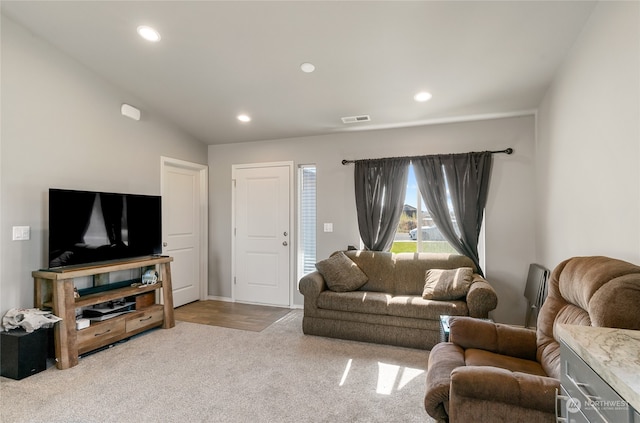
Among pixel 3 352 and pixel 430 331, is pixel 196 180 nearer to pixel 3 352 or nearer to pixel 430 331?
pixel 3 352

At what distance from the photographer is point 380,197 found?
158 inches

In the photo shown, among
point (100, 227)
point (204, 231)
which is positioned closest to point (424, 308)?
point (100, 227)

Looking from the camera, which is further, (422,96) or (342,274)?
(342,274)

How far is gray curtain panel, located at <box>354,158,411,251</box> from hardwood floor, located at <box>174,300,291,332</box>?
5.34ft

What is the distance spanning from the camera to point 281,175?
4.61 meters

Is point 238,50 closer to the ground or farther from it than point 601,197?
farther from it

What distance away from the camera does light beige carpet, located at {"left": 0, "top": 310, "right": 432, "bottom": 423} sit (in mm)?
2051

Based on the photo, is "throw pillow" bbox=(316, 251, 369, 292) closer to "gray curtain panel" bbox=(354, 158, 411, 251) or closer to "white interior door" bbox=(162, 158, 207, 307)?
"gray curtain panel" bbox=(354, 158, 411, 251)

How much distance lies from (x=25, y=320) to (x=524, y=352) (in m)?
3.73

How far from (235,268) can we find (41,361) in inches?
98.6

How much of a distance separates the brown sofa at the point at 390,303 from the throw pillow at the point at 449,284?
0.16 ft

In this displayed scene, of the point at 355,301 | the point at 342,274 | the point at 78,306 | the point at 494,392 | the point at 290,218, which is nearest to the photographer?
the point at 494,392

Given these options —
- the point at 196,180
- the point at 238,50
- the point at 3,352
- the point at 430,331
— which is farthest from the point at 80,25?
the point at 430,331

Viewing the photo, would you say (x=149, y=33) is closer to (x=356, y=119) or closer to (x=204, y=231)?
(x=356, y=119)
